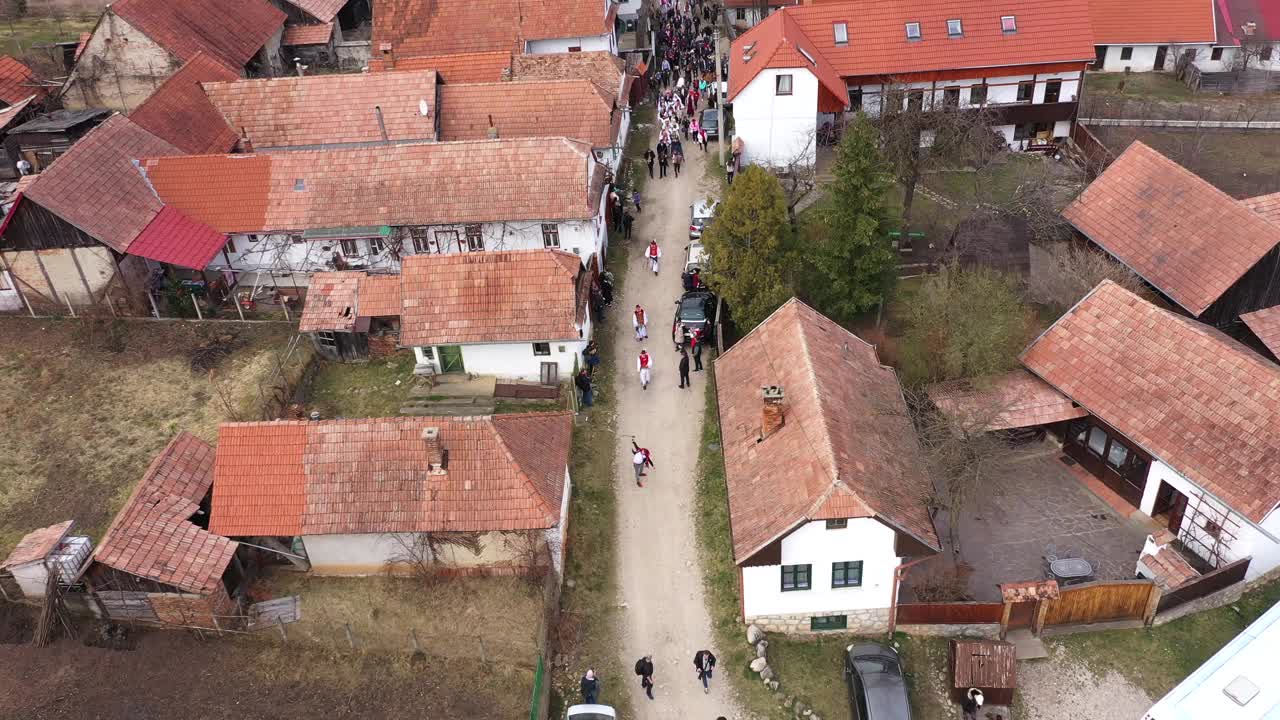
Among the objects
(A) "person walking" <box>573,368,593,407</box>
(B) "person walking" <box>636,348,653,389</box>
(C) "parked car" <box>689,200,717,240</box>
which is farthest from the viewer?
(C) "parked car" <box>689,200,717,240</box>

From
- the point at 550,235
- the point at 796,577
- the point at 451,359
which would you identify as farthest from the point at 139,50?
the point at 796,577

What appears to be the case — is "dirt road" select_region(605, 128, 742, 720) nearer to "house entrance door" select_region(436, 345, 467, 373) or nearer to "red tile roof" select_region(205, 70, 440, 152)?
"house entrance door" select_region(436, 345, 467, 373)

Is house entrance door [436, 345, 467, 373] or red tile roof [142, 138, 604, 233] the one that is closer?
house entrance door [436, 345, 467, 373]

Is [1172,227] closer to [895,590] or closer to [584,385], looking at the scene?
[895,590]

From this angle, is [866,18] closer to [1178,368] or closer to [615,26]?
[615,26]

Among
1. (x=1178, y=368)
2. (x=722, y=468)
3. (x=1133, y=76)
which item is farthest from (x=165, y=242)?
(x=1133, y=76)

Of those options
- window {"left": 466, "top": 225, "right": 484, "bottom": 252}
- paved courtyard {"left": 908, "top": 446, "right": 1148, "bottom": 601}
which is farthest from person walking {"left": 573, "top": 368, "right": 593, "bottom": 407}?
paved courtyard {"left": 908, "top": 446, "right": 1148, "bottom": 601}

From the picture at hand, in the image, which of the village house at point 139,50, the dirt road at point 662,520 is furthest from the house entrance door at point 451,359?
the village house at point 139,50
